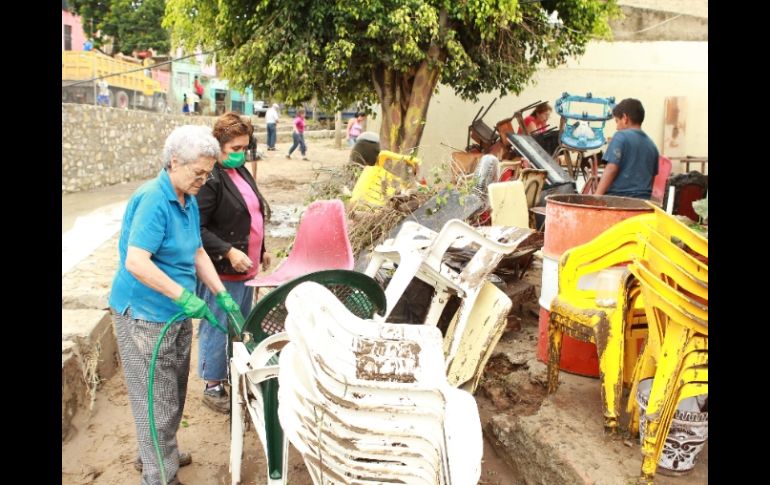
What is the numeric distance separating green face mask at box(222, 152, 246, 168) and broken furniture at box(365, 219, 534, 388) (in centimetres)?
92

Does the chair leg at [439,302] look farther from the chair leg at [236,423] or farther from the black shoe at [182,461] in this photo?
the black shoe at [182,461]

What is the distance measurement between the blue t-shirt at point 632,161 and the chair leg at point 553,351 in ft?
6.95

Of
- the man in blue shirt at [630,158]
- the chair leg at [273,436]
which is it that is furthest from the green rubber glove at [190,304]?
the man in blue shirt at [630,158]

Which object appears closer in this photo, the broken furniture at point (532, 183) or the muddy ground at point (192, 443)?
the muddy ground at point (192, 443)

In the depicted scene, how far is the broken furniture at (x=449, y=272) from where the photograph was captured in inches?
140

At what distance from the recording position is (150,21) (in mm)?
31875

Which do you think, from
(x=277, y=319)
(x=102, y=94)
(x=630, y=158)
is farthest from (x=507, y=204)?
(x=102, y=94)

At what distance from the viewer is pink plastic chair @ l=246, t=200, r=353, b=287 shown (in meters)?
3.82

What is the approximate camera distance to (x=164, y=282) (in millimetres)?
2701

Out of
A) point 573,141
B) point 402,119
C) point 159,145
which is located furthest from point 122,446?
point 159,145

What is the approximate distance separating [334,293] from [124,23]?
33029mm
